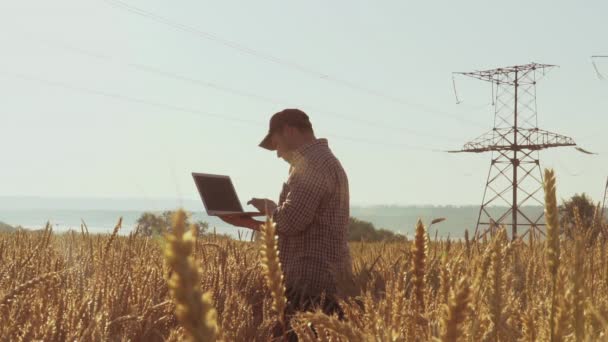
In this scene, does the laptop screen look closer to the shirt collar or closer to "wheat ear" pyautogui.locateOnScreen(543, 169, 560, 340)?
the shirt collar

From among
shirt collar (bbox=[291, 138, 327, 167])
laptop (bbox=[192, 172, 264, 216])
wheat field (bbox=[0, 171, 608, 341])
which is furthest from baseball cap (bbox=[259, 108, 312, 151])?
wheat field (bbox=[0, 171, 608, 341])

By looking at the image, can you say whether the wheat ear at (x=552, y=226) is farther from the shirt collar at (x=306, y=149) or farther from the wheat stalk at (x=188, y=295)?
the shirt collar at (x=306, y=149)

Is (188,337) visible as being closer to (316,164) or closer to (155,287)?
(155,287)

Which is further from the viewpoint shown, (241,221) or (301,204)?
(241,221)

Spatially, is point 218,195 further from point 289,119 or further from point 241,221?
point 289,119

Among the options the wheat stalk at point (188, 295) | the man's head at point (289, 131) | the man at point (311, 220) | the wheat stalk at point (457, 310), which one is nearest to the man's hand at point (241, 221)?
the man at point (311, 220)

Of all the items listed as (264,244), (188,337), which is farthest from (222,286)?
(188,337)

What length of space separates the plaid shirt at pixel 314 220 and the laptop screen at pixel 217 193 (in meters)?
0.40

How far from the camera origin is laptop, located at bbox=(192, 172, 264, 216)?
480 cm

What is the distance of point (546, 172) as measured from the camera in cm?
102

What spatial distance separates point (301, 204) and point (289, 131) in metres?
0.74

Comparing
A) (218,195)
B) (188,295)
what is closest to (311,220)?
(218,195)

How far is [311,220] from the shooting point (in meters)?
4.78

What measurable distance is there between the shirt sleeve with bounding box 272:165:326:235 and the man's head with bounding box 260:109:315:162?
0.44 m
